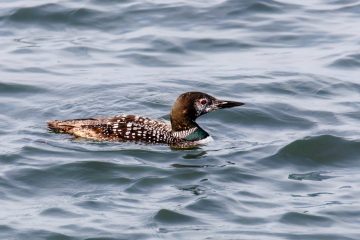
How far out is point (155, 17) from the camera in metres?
19.1

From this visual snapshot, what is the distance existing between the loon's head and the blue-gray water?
39 centimetres

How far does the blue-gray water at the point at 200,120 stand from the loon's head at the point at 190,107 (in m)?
0.39

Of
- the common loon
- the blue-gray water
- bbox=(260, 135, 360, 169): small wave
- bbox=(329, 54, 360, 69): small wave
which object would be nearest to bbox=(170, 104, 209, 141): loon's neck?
the common loon

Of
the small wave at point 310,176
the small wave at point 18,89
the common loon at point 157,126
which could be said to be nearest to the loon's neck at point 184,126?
the common loon at point 157,126

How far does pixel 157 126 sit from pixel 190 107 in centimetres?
42

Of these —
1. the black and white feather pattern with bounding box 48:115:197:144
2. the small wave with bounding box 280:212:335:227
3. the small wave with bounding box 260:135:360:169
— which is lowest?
the small wave with bounding box 280:212:335:227

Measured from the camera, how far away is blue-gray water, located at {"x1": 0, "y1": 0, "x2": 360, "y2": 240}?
11.2 metres

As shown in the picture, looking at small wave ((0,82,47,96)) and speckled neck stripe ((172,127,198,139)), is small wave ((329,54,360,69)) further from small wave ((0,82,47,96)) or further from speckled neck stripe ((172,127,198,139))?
small wave ((0,82,47,96))

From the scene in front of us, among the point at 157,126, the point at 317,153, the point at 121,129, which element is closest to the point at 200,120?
Answer: the point at 157,126

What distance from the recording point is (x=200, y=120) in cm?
1491

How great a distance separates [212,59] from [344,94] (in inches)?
88.9

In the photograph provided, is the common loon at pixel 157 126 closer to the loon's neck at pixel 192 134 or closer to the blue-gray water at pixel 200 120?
the loon's neck at pixel 192 134

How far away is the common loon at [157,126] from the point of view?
44.9 ft

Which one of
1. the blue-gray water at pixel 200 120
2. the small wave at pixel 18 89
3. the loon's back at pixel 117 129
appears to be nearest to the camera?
the blue-gray water at pixel 200 120
